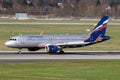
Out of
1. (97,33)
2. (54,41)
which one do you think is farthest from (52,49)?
(97,33)

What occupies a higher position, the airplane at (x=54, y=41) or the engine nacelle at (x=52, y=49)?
the airplane at (x=54, y=41)

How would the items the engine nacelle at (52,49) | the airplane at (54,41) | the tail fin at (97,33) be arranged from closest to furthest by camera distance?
the engine nacelle at (52,49) < the airplane at (54,41) < the tail fin at (97,33)

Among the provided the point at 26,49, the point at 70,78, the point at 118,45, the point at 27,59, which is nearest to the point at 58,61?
the point at 27,59

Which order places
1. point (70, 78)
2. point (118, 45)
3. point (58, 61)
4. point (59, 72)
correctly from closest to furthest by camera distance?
1. point (70, 78)
2. point (59, 72)
3. point (58, 61)
4. point (118, 45)

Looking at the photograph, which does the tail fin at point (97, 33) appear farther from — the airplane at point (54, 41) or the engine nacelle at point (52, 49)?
the engine nacelle at point (52, 49)

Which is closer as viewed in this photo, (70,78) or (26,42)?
(70,78)

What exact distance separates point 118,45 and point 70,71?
1538 inches

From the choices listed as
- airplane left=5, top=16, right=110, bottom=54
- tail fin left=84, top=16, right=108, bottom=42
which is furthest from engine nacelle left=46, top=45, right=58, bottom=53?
tail fin left=84, top=16, right=108, bottom=42

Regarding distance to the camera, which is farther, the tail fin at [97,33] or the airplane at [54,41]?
the tail fin at [97,33]

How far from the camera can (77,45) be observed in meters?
72.1

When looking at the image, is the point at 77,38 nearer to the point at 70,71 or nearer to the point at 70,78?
the point at 70,71

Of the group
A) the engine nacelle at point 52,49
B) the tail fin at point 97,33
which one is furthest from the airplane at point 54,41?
the engine nacelle at point 52,49

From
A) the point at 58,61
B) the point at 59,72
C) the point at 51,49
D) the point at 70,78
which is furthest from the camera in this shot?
the point at 51,49

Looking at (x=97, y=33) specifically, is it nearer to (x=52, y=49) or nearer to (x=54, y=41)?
(x=54, y=41)
